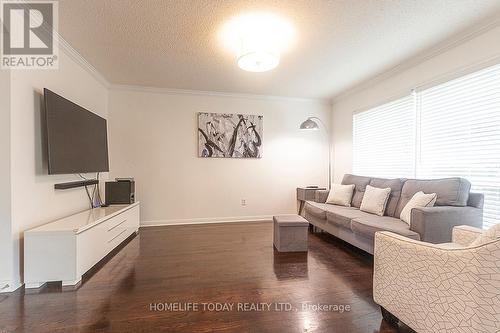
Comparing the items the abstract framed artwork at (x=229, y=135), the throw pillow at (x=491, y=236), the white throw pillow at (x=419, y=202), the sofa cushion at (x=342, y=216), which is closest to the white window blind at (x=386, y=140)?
the white throw pillow at (x=419, y=202)

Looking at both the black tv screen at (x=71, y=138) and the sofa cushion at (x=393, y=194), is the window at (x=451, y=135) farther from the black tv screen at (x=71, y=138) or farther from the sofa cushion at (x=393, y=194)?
the black tv screen at (x=71, y=138)

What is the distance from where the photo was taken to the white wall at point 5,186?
6.31 feet

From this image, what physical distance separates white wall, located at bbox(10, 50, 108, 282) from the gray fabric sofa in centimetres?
328

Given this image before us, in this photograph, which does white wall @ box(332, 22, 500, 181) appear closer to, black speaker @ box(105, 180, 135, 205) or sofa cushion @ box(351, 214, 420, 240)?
sofa cushion @ box(351, 214, 420, 240)

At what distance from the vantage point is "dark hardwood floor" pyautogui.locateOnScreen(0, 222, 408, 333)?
1541 mm

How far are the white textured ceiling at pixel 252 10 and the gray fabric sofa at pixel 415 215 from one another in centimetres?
163

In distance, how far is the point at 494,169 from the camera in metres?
2.29

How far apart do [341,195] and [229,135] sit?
89.2 inches

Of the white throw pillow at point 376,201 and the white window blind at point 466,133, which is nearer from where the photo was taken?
the white window blind at point 466,133

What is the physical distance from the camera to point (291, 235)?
2.86 metres

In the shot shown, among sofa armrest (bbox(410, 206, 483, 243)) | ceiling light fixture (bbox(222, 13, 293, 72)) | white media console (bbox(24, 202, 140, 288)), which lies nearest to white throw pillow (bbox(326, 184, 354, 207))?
sofa armrest (bbox(410, 206, 483, 243))

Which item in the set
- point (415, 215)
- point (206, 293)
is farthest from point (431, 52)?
point (206, 293)

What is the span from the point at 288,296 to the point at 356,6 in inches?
101

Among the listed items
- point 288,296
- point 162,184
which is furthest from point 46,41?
point 288,296
